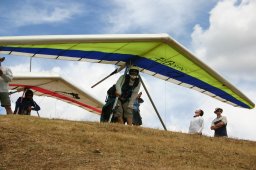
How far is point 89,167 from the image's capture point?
24.0 ft

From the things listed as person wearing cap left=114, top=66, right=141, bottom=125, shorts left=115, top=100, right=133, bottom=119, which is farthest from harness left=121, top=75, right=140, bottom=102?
shorts left=115, top=100, right=133, bottom=119

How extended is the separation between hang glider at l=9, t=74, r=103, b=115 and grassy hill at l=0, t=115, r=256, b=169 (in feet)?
29.6

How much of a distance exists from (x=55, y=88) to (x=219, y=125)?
34.8 ft

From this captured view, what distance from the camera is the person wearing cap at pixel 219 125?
13.2 m

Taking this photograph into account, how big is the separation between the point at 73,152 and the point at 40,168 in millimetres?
1034

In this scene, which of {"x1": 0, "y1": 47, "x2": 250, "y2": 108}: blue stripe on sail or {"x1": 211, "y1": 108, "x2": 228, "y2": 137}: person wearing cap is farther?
{"x1": 211, "y1": 108, "x2": 228, "y2": 137}: person wearing cap

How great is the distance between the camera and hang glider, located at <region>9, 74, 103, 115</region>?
19859 millimetres

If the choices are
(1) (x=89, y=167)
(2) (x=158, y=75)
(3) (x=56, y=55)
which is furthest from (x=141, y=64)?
(1) (x=89, y=167)

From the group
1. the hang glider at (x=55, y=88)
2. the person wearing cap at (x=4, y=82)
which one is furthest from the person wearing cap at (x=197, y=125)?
the hang glider at (x=55, y=88)

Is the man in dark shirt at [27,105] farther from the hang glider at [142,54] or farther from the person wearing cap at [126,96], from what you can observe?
the person wearing cap at [126,96]

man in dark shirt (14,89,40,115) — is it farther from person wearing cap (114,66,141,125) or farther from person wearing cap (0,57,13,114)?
person wearing cap (114,66,141,125)

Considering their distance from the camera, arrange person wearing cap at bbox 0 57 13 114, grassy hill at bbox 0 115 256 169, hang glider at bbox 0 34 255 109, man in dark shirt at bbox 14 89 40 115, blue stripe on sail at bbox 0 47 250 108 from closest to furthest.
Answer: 1. grassy hill at bbox 0 115 256 169
2. hang glider at bbox 0 34 255 109
3. blue stripe on sail at bbox 0 47 250 108
4. person wearing cap at bbox 0 57 13 114
5. man in dark shirt at bbox 14 89 40 115

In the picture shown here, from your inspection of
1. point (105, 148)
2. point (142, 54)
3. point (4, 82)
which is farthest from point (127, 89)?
point (105, 148)

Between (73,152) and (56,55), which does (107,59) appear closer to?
(56,55)
